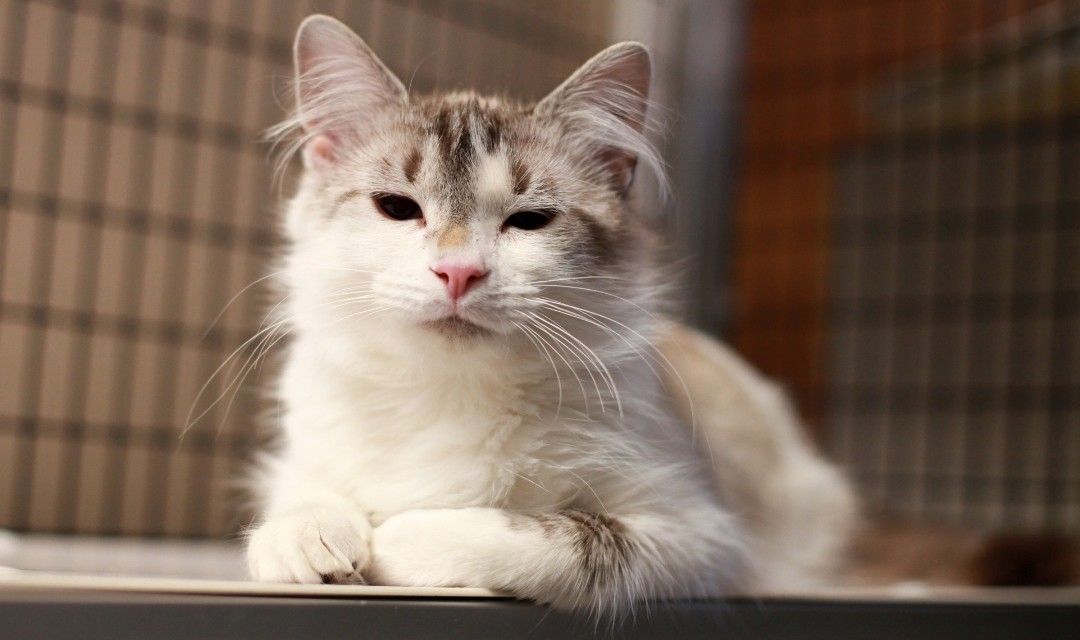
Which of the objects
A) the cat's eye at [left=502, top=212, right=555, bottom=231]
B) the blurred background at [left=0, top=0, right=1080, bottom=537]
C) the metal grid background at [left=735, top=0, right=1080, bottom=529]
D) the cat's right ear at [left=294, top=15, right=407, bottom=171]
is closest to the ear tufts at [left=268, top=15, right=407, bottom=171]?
the cat's right ear at [left=294, top=15, right=407, bottom=171]

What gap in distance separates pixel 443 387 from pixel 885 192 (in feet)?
7.32

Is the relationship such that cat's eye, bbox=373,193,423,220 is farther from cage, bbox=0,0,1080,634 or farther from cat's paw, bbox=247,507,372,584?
cage, bbox=0,0,1080,634

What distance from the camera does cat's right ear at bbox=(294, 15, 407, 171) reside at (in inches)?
51.7

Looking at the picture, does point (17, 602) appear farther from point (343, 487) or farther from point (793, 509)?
point (793, 509)

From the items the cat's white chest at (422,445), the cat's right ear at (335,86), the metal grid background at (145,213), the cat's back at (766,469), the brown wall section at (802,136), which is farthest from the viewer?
the brown wall section at (802,136)

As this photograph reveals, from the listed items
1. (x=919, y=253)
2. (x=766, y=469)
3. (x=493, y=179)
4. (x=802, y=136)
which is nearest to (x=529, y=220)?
(x=493, y=179)

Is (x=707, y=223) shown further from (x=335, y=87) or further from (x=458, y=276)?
(x=458, y=276)

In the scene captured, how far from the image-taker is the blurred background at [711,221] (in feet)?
7.50

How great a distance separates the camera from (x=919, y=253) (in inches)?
115

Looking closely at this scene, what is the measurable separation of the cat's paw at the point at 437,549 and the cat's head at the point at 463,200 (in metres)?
0.21

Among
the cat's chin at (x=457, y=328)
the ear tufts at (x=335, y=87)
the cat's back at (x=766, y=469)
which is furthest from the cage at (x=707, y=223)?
the cat's chin at (x=457, y=328)

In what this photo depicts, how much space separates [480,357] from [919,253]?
7.18 feet

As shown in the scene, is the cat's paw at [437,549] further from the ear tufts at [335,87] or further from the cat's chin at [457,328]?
the ear tufts at [335,87]

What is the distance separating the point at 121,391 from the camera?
8.13 feet
